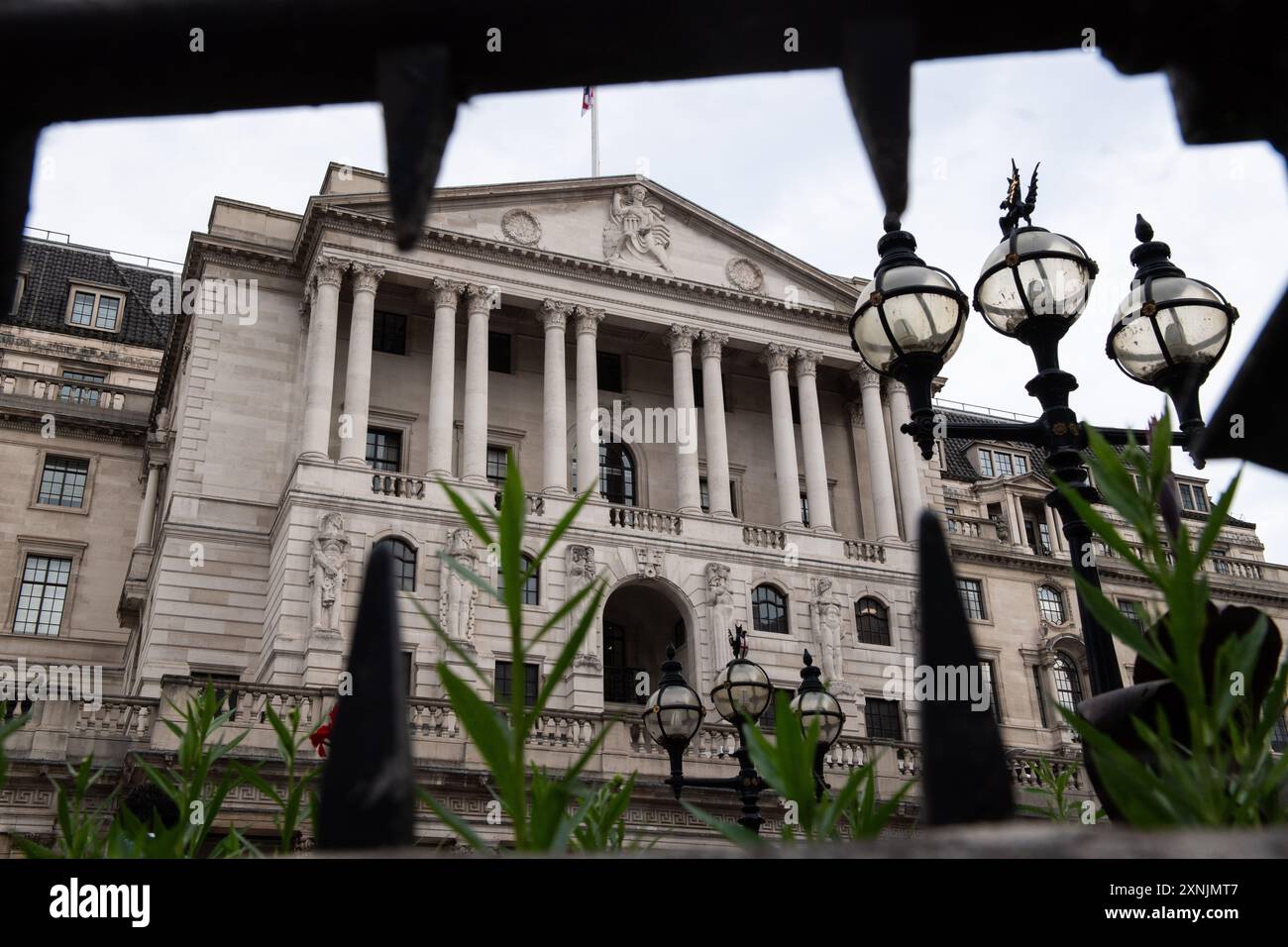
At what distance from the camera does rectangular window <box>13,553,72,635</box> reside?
127 ft

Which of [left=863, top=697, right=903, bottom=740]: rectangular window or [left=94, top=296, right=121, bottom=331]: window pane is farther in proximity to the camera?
[left=94, top=296, right=121, bottom=331]: window pane

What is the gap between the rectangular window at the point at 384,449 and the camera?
3472 cm

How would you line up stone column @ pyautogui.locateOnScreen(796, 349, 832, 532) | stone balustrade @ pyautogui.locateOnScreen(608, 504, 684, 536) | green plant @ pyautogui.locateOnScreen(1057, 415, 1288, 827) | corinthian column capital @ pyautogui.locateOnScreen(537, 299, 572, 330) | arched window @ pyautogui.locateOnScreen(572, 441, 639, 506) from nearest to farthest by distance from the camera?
green plant @ pyautogui.locateOnScreen(1057, 415, 1288, 827), stone balustrade @ pyautogui.locateOnScreen(608, 504, 684, 536), corinthian column capital @ pyautogui.locateOnScreen(537, 299, 572, 330), arched window @ pyautogui.locateOnScreen(572, 441, 639, 506), stone column @ pyautogui.locateOnScreen(796, 349, 832, 532)

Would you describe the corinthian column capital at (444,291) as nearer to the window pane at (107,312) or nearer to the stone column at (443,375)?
the stone column at (443,375)

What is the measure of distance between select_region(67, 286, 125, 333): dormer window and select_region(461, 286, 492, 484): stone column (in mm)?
24016

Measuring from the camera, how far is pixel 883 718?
35094 millimetres

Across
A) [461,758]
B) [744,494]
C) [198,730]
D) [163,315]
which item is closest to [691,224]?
[744,494]

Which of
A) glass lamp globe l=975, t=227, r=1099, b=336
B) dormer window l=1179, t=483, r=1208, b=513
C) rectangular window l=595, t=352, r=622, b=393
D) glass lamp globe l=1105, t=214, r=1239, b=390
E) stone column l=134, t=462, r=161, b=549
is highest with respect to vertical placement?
dormer window l=1179, t=483, r=1208, b=513

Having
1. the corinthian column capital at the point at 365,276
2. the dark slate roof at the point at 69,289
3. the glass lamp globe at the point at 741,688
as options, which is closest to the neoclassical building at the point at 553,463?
the corinthian column capital at the point at 365,276

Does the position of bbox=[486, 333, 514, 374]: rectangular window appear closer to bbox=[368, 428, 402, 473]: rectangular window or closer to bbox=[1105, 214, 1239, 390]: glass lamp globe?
bbox=[368, 428, 402, 473]: rectangular window

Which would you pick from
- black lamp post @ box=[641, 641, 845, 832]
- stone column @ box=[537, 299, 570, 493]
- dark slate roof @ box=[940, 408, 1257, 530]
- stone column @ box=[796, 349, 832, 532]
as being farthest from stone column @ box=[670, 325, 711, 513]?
black lamp post @ box=[641, 641, 845, 832]

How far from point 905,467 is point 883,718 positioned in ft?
31.6

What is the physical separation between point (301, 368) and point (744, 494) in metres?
15.9
